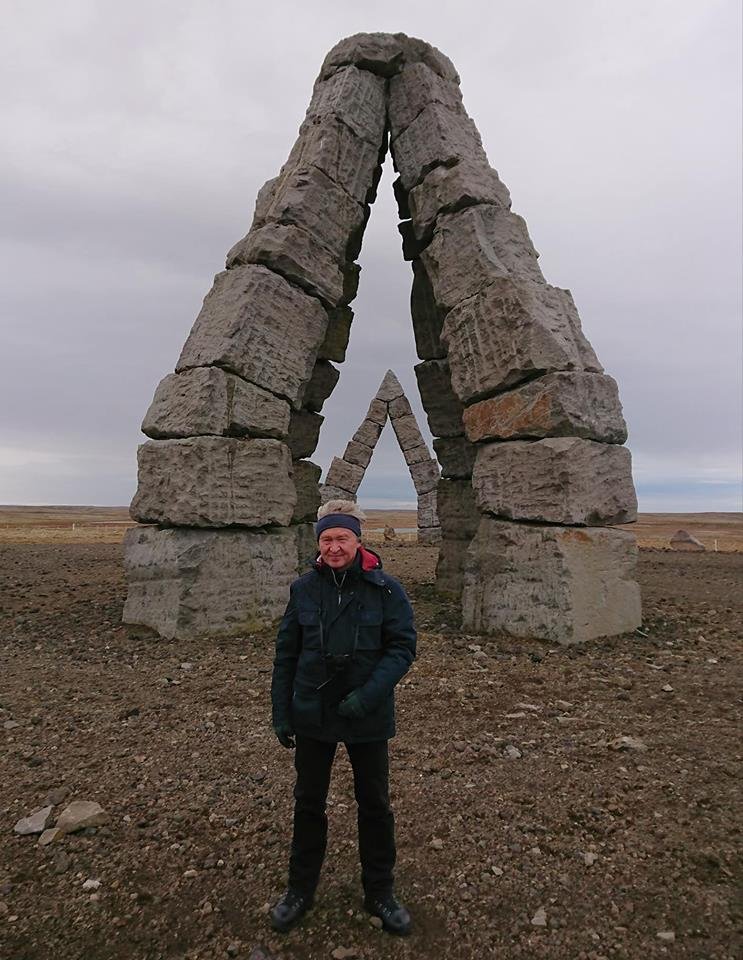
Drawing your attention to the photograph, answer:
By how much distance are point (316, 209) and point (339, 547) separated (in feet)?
21.6

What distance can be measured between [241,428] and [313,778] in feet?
16.5

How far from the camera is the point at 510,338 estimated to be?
725cm

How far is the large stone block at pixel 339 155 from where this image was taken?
28.1ft

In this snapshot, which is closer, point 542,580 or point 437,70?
point 542,580

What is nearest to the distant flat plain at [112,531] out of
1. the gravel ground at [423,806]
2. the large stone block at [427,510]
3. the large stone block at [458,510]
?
the large stone block at [427,510]

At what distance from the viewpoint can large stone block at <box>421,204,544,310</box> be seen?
306 inches

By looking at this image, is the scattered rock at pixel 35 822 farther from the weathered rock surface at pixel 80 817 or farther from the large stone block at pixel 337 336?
the large stone block at pixel 337 336

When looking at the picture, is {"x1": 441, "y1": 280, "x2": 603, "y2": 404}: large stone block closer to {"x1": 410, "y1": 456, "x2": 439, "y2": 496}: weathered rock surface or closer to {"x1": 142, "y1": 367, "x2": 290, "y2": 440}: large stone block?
{"x1": 142, "y1": 367, "x2": 290, "y2": 440}: large stone block

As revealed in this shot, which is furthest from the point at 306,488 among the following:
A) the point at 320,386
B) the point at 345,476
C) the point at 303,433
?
the point at 345,476

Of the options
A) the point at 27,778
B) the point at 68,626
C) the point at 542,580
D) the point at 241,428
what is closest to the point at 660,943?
the point at 27,778

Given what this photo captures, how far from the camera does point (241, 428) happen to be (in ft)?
Result: 24.1

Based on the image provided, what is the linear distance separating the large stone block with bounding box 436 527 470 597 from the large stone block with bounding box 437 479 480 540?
158mm

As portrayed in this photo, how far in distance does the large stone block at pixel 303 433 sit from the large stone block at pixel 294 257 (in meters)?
2.19

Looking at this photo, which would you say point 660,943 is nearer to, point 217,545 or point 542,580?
point 542,580
